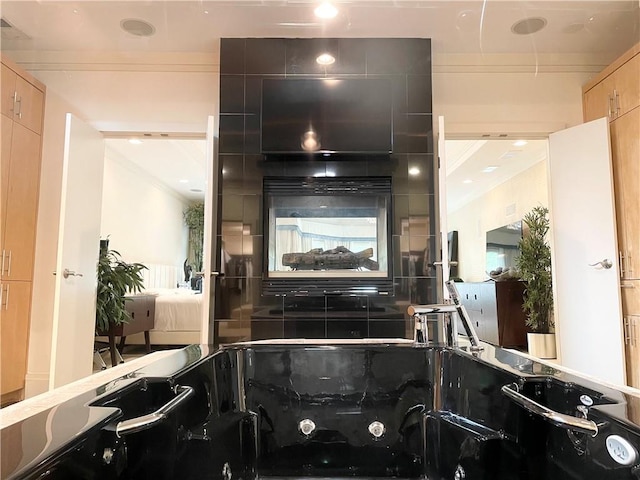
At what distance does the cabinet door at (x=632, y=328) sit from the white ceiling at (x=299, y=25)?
1.66 meters

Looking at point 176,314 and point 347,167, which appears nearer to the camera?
point 347,167

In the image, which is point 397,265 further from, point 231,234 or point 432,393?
point 432,393

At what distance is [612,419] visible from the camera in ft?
2.35

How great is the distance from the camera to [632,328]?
2.56 metres

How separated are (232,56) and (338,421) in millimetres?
2514

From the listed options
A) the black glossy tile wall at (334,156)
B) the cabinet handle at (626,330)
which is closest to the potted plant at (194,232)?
the black glossy tile wall at (334,156)

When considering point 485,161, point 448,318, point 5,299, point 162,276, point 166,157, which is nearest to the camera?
point 448,318

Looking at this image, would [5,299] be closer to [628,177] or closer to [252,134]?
[252,134]

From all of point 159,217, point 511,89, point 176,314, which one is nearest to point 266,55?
point 511,89

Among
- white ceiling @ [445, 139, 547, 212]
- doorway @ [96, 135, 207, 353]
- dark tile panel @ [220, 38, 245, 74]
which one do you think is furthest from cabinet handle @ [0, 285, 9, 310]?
white ceiling @ [445, 139, 547, 212]

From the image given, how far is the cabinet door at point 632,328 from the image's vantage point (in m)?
2.52

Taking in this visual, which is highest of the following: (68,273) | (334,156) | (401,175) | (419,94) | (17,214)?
(419,94)

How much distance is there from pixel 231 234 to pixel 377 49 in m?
1.65

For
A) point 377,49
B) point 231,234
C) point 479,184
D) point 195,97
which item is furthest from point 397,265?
point 479,184
